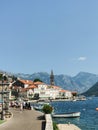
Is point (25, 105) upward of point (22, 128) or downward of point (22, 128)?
upward

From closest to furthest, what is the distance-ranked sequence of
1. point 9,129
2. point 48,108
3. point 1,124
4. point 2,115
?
point 9,129, point 1,124, point 2,115, point 48,108

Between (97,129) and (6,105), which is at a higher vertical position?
(6,105)

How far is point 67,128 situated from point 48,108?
4582 millimetres

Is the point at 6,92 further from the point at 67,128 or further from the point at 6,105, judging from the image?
the point at 67,128

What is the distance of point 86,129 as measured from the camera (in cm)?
5278

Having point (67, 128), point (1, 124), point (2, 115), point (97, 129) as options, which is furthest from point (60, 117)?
point (1, 124)

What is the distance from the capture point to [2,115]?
42.0 m

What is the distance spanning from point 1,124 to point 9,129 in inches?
168

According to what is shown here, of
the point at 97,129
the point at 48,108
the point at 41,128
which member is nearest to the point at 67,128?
the point at 48,108

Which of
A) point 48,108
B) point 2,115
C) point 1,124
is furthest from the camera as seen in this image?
point 48,108

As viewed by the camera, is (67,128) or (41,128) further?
(67,128)

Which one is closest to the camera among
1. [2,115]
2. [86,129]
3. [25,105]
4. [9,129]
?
[9,129]

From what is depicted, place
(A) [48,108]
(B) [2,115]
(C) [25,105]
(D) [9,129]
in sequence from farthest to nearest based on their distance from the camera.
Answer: (C) [25,105] < (A) [48,108] < (B) [2,115] < (D) [9,129]

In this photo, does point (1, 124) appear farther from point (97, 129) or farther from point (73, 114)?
point (73, 114)
